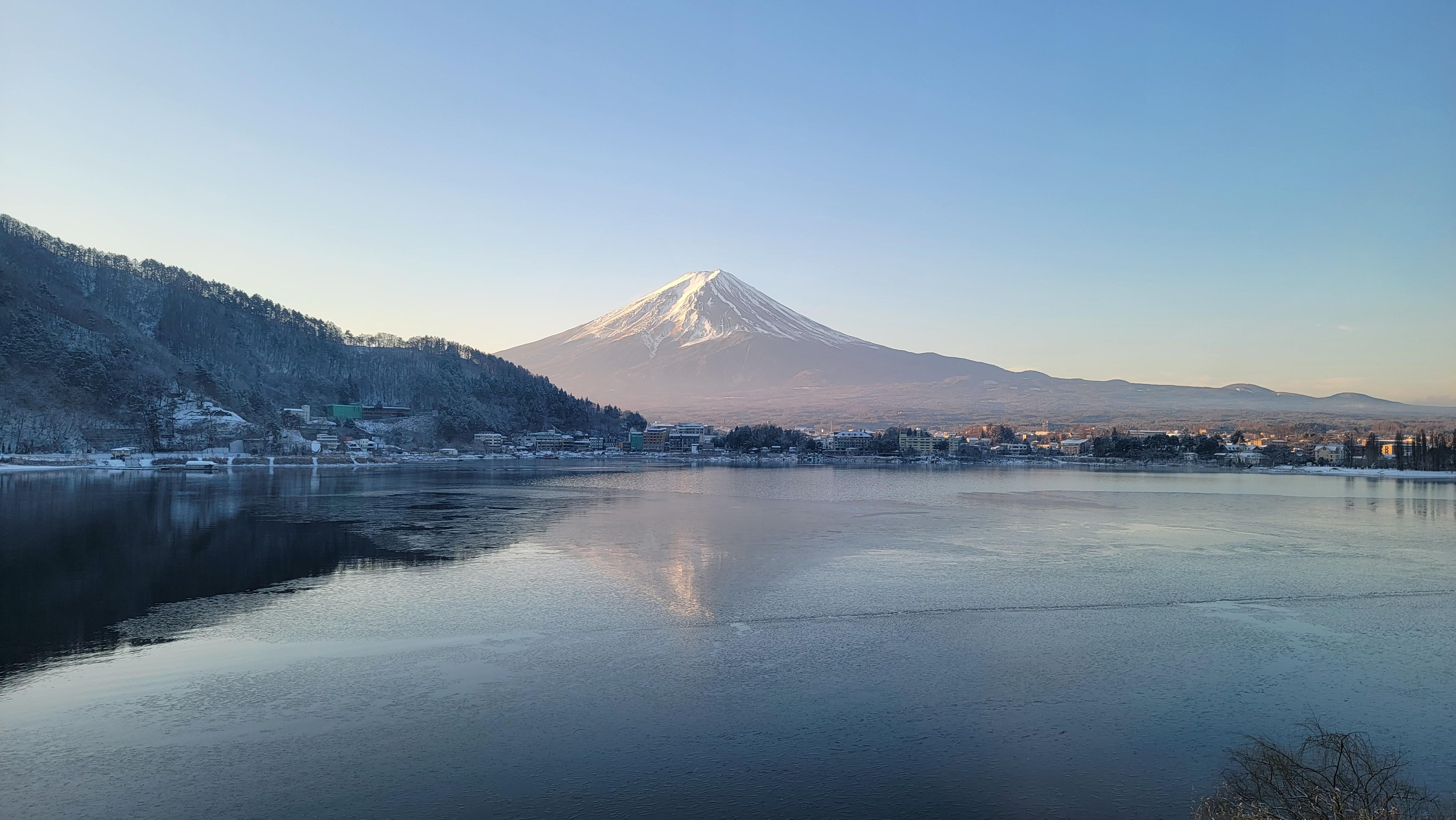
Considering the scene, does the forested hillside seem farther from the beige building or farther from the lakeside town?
the beige building

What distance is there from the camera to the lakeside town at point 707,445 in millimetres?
48594

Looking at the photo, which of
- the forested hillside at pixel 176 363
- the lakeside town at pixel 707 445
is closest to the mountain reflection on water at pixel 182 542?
the forested hillside at pixel 176 363

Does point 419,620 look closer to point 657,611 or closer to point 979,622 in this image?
point 657,611

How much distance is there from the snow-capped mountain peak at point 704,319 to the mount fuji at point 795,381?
35cm

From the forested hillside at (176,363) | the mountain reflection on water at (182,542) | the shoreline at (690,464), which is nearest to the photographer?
the mountain reflection on water at (182,542)

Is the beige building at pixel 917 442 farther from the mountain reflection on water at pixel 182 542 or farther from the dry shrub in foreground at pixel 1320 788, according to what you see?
the dry shrub in foreground at pixel 1320 788

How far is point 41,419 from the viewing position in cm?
4175

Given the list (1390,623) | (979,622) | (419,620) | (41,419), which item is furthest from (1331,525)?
(41,419)

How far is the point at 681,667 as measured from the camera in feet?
29.1

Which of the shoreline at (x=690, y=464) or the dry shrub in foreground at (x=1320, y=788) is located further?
the shoreline at (x=690, y=464)

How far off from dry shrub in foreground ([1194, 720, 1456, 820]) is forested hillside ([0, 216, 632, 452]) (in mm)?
49726

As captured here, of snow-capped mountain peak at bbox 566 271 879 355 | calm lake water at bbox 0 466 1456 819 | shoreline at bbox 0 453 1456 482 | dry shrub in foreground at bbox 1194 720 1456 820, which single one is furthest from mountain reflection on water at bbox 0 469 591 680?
snow-capped mountain peak at bbox 566 271 879 355

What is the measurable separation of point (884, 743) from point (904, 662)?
2313mm

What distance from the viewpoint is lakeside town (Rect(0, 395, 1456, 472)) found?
48594mm
